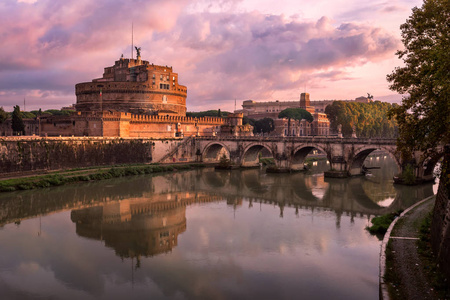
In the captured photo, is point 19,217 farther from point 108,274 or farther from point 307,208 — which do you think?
A: point 307,208

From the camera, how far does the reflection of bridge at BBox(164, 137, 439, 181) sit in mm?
34625

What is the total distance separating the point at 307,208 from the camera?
1004 inches

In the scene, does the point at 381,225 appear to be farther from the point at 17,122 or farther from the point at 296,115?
the point at 296,115

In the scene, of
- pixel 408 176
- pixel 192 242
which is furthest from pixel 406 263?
pixel 408 176

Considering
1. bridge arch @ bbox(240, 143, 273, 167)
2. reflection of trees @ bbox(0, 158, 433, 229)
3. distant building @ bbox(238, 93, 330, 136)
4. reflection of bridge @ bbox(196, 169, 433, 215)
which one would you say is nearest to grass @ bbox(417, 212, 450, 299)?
reflection of bridge @ bbox(196, 169, 433, 215)

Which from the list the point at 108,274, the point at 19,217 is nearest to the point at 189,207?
the point at 19,217

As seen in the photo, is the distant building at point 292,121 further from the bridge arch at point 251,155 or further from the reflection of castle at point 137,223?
the reflection of castle at point 137,223

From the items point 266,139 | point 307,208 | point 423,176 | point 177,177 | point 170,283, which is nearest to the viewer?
point 170,283

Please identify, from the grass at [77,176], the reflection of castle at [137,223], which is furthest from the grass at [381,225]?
the grass at [77,176]

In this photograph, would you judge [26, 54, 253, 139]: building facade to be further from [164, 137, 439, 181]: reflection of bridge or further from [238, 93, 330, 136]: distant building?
[238, 93, 330, 136]: distant building

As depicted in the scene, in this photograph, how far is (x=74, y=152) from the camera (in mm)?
39250

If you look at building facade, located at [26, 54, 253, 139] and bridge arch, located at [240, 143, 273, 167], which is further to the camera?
bridge arch, located at [240, 143, 273, 167]

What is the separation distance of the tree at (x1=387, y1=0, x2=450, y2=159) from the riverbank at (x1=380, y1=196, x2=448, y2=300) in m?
3.06

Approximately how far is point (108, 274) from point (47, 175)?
70.6ft
